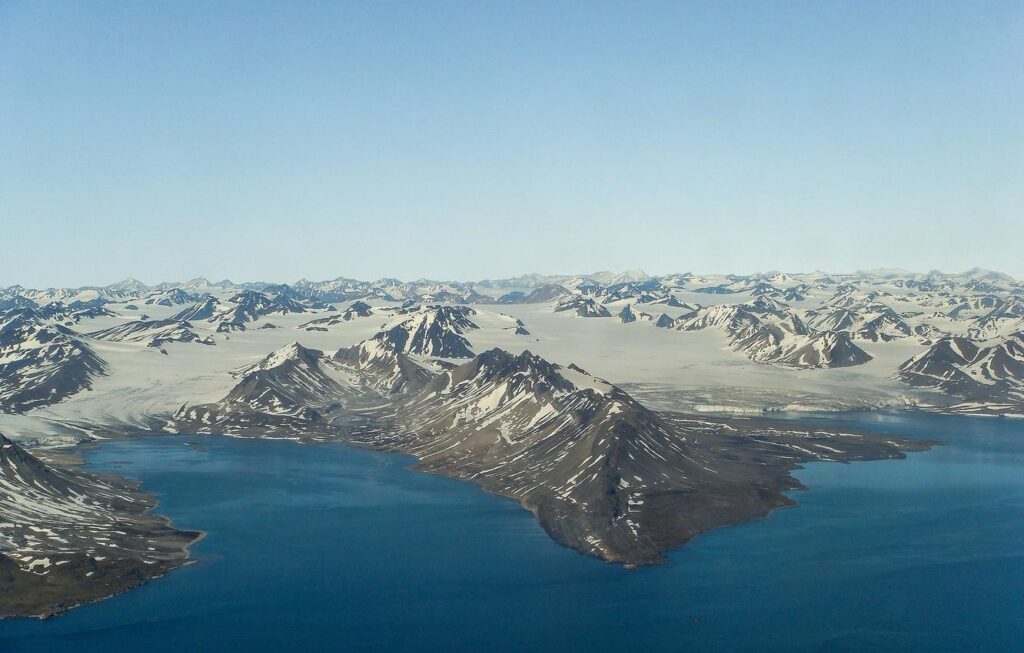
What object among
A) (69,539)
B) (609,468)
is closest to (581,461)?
(609,468)

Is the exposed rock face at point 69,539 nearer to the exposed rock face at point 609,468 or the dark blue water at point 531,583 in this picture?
the dark blue water at point 531,583

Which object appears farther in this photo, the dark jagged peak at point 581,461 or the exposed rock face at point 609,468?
the exposed rock face at point 609,468

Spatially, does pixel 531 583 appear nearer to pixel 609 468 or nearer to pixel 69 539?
pixel 609 468

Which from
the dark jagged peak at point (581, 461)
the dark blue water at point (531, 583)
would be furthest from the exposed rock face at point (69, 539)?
the dark jagged peak at point (581, 461)

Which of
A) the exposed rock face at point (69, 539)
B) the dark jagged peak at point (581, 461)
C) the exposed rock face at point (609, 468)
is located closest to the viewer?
the exposed rock face at point (69, 539)

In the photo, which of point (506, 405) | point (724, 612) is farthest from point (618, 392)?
point (724, 612)

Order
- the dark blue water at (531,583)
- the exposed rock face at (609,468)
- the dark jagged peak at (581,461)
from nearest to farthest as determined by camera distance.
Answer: the dark blue water at (531,583)
the dark jagged peak at (581,461)
the exposed rock face at (609,468)
